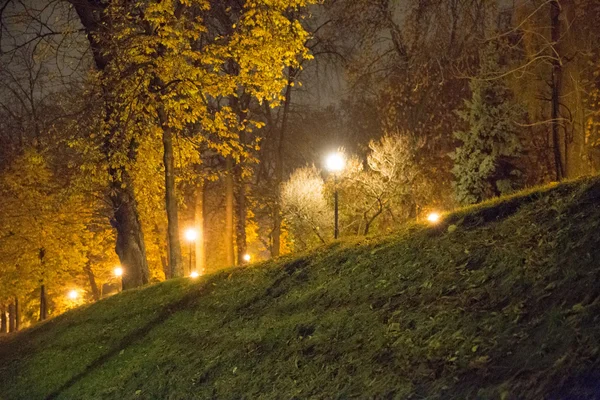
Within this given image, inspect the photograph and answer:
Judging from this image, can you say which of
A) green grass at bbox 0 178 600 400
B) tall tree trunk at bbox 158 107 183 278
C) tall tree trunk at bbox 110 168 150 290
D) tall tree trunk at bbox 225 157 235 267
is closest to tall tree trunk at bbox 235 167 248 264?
tall tree trunk at bbox 225 157 235 267

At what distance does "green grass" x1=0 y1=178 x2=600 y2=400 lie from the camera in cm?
454

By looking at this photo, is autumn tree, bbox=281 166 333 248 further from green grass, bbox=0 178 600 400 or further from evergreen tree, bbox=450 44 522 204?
green grass, bbox=0 178 600 400

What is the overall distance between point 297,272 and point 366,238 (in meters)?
1.22

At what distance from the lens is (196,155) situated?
1648 cm

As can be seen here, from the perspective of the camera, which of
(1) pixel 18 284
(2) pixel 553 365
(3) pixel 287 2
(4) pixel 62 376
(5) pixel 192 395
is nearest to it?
(2) pixel 553 365

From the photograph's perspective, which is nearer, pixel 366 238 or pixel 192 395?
pixel 192 395

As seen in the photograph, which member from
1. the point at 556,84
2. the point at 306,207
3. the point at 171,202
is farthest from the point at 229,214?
the point at 556,84

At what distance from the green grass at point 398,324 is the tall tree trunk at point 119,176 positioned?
506 cm

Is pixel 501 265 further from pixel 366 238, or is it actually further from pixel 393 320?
pixel 366 238

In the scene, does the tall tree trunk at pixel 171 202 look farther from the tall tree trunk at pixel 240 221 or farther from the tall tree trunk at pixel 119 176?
the tall tree trunk at pixel 240 221

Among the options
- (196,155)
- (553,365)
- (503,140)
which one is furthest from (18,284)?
(553,365)

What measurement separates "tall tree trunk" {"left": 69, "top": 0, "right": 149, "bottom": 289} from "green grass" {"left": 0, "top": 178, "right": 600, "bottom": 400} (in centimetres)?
506

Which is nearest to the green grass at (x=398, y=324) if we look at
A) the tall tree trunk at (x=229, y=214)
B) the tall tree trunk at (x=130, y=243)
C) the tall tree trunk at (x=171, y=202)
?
the tall tree trunk at (x=171, y=202)

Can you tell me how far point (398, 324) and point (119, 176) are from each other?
1027 cm
